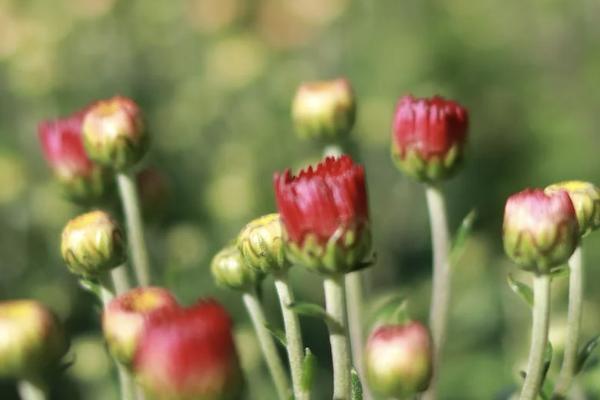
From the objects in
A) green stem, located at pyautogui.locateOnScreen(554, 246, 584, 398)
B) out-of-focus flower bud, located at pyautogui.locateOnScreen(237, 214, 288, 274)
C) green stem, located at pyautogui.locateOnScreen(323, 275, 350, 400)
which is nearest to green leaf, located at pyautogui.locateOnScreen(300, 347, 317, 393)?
green stem, located at pyautogui.locateOnScreen(323, 275, 350, 400)

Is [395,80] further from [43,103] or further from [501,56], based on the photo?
[43,103]

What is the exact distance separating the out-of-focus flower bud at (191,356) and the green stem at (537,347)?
0.28 meters

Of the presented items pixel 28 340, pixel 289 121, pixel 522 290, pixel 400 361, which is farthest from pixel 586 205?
pixel 289 121

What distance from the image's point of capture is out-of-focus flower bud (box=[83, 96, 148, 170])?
44.3 inches

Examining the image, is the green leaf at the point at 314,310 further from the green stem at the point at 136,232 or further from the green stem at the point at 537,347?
the green stem at the point at 136,232

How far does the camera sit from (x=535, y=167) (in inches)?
123

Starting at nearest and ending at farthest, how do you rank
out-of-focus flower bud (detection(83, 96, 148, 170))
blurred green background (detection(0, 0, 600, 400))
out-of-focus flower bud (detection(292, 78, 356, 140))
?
out-of-focus flower bud (detection(83, 96, 148, 170))
out-of-focus flower bud (detection(292, 78, 356, 140))
blurred green background (detection(0, 0, 600, 400))

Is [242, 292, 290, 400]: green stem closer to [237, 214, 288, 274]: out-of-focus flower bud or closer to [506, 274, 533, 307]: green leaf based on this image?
[237, 214, 288, 274]: out-of-focus flower bud

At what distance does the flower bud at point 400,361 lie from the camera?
0.82 metres

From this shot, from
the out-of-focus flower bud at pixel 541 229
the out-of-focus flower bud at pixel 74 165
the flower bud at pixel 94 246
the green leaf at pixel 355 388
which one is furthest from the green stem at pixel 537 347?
the out-of-focus flower bud at pixel 74 165

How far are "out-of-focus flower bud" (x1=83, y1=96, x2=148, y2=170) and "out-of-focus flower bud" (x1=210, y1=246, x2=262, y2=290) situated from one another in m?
0.16

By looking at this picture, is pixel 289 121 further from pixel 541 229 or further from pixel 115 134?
pixel 541 229

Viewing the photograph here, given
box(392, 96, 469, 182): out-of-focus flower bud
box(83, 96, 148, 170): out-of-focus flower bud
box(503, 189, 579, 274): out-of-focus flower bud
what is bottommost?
box(503, 189, 579, 274): out-of-focus flower bud

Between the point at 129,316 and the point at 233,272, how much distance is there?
0.24 m
